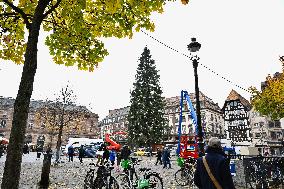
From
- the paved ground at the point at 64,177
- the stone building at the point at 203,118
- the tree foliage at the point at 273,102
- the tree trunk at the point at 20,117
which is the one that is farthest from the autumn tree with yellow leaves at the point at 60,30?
the stone building at the point at 203,118

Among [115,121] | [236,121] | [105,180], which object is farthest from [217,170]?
[115,121]

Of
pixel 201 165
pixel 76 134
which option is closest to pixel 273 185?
pixel 201 165

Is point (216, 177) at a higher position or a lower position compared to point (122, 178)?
higher

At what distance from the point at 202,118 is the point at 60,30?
64.4 m

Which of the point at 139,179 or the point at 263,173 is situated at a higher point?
the point at 263,173

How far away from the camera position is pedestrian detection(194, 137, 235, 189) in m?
4.21

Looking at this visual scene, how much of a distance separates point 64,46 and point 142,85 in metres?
44.2

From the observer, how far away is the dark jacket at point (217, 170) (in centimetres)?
421

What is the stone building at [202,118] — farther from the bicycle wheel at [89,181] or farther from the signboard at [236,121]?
the bicycle wheel at [89,181]

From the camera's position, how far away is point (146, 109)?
48688 millimetres

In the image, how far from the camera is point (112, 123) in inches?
3888

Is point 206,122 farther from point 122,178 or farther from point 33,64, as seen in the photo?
point 33,64

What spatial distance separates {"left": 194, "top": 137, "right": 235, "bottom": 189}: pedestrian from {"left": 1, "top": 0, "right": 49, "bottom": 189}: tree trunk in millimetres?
3305

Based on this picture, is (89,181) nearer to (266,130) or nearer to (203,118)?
(266,130)
